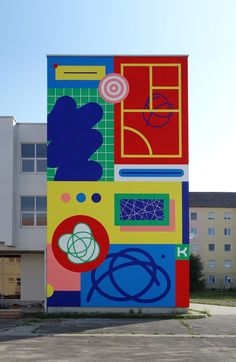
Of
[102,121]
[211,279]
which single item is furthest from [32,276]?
[211,279]

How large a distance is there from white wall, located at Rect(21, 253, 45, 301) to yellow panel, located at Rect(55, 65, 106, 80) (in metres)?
8.98

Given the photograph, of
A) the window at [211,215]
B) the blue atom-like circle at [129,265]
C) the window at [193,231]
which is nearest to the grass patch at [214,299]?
the blue atom-like circle at [129,265]

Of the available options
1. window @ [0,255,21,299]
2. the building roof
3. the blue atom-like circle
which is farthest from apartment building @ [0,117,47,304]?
the building roof

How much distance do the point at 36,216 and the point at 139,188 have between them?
17.1 feet

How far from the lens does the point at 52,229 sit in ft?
84.8

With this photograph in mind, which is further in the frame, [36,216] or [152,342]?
[36,216]

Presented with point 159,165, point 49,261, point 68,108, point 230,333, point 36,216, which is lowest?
point 230,333

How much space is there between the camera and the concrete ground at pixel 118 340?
14781 mm

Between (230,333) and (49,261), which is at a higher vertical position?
(49,261)

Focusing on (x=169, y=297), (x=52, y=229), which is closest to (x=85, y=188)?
(x=52, y=229)

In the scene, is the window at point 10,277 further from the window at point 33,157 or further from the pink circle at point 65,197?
the pink circle at point 65,197

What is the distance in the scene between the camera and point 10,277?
29.9 metres

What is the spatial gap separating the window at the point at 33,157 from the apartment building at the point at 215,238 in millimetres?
59678

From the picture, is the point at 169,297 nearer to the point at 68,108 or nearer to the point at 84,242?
the point at 84,242
